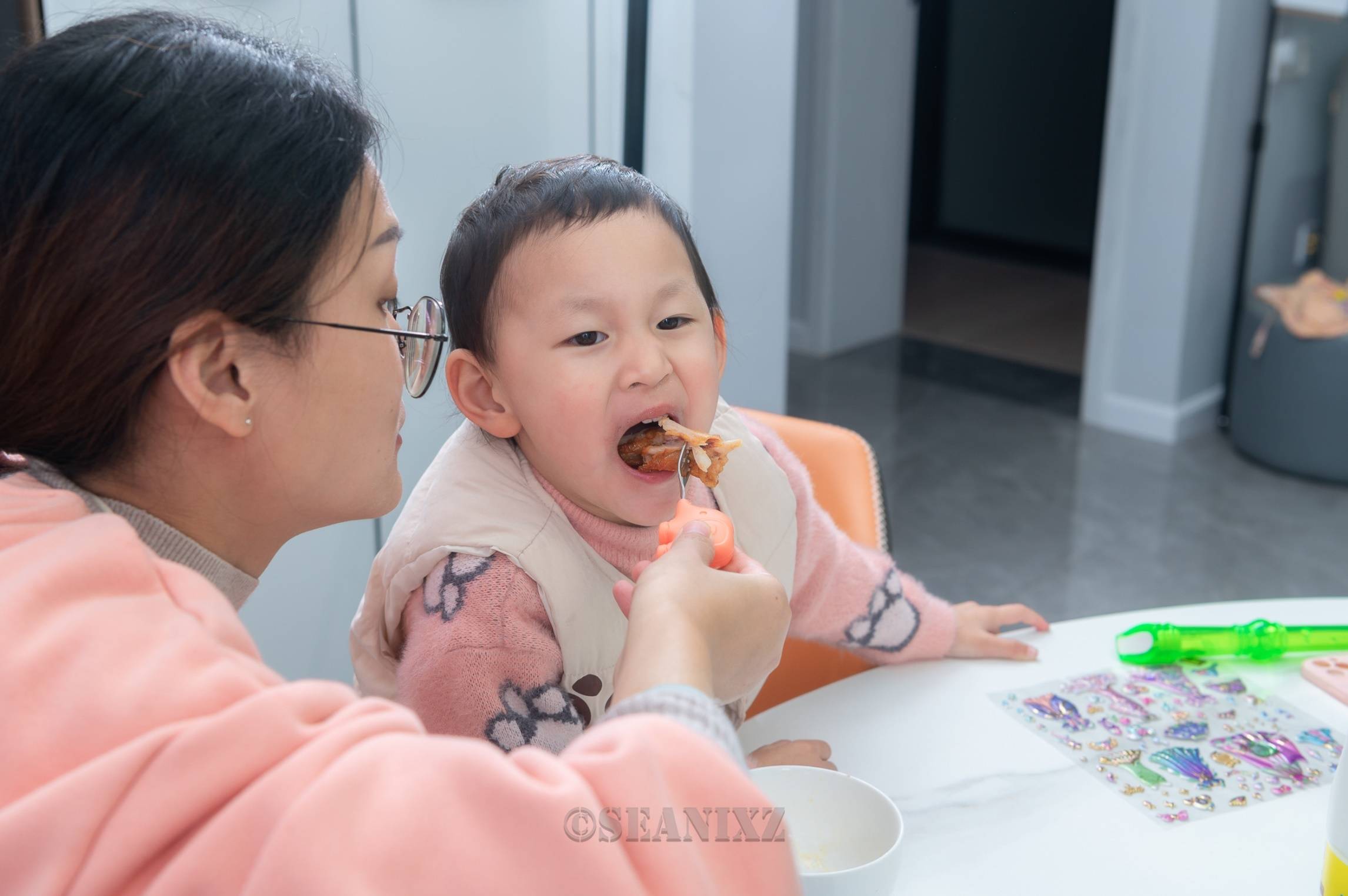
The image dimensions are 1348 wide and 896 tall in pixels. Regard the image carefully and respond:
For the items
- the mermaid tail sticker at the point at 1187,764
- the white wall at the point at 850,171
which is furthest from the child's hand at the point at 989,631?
the white wall at the point at 850,171

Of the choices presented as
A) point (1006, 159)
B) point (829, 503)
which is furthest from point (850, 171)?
point (829, 503)

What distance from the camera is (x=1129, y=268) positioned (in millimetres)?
4105

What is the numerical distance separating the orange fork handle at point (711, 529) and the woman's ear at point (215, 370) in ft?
1.13

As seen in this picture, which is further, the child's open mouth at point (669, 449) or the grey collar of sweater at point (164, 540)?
the child's open mouth at point (669, 449)


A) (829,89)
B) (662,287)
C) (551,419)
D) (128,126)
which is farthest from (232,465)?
(829,89)

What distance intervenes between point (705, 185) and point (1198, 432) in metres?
2.28

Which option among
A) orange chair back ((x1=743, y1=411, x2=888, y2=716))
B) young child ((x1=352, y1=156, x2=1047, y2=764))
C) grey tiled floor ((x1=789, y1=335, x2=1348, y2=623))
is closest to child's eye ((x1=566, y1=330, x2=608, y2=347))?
young child ((x1=352, y1=156, x2=1047, y2=764))

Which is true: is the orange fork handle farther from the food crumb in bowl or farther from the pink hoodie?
the pink hoodie

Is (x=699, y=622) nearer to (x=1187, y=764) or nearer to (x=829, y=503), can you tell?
(x=1187, y=764)

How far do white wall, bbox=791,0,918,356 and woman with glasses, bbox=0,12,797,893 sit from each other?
380cm

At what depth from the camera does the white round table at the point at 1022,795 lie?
1.05m

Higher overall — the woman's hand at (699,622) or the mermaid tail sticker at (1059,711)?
the woman's hand at (699,622)

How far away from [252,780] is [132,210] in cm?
37

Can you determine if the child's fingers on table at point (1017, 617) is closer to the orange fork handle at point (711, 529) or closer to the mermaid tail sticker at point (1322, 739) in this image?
the mermaid tail sticker at point (1322, 739)
